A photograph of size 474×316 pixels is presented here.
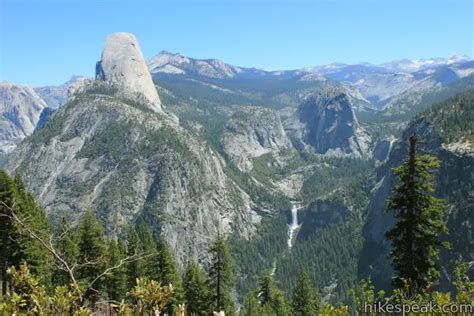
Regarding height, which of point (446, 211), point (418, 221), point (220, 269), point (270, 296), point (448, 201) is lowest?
point (446, 211)

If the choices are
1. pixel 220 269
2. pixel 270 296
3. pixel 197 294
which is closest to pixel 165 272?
pixel 197 294

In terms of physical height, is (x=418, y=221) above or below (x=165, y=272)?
above

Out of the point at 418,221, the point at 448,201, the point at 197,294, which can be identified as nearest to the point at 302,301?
the point at 197,294

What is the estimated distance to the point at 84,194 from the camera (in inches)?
7864

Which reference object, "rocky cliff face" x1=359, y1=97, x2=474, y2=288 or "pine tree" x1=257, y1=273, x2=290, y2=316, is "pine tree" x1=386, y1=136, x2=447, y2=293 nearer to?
"pine tree" x1=257, y1=273, x2=290, y2=316

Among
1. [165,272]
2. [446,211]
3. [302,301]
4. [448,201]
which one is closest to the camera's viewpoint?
[165,272]

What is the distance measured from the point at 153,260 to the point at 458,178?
369 feet

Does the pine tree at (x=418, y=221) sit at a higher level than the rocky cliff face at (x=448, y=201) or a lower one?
higher

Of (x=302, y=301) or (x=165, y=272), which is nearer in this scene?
(x=165, y=272)

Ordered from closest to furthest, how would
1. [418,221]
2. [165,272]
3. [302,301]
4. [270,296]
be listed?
1. [418,221]
2. [165,272]
3. [302,301]
4. [270,296]

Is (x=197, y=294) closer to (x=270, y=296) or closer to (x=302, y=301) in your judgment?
(x=270, y=296)

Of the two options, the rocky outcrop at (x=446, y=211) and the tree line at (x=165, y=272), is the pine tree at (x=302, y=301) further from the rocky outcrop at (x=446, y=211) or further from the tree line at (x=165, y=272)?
the rocky outcrop at (x=446, y=211)

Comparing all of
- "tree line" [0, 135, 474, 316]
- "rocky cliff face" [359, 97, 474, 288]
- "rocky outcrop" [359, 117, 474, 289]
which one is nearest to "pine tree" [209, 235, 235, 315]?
"tree line" [0, 135, 474, 316]

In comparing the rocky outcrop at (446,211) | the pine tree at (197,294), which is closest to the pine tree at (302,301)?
the pine tree at (197,294)
